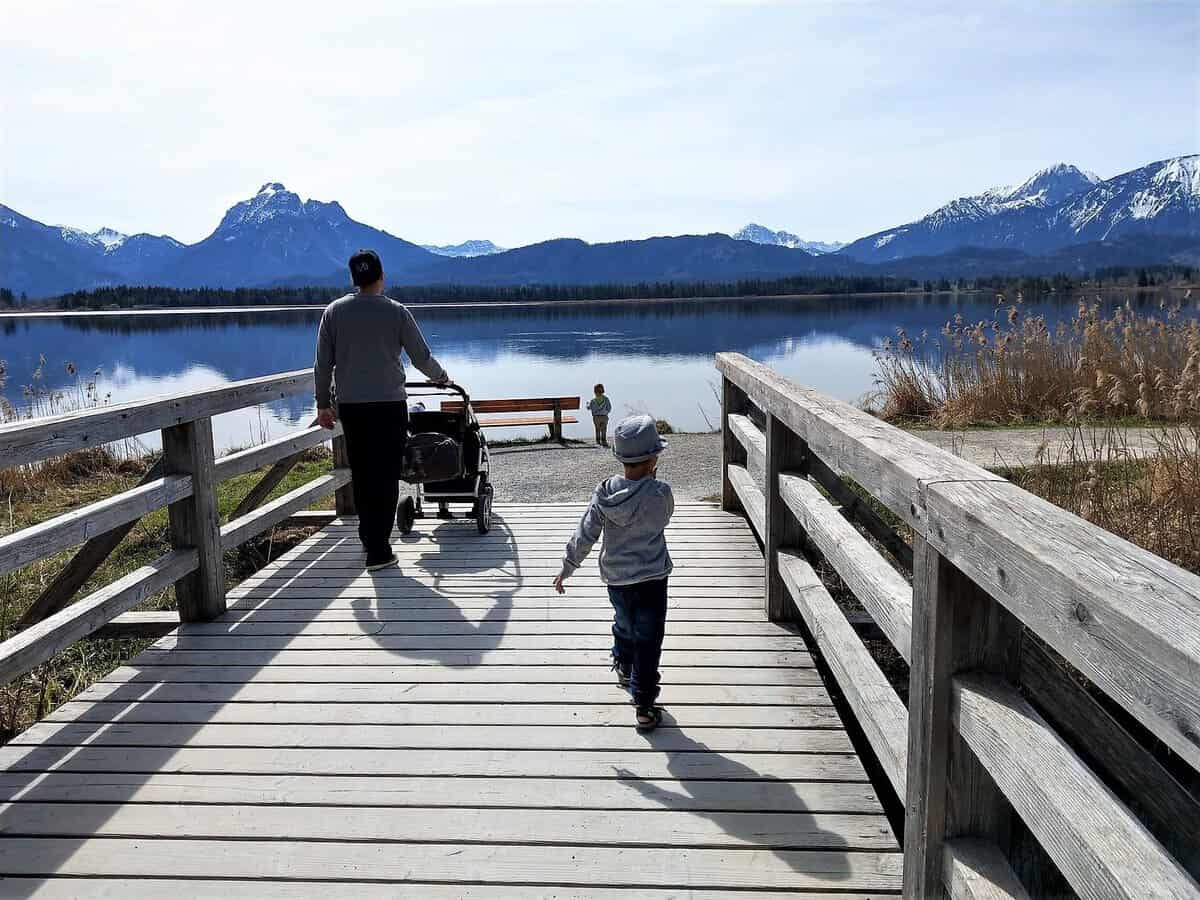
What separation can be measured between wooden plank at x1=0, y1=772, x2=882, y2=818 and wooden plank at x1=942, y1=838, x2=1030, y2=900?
0.84 metres

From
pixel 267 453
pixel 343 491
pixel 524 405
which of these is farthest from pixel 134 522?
pixel 524 405

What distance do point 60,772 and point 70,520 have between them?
93 cm

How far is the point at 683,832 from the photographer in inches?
103

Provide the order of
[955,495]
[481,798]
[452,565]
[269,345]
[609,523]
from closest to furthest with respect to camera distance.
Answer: [955,495] → [481,798] → [609,523] → [452,565] → [269,345]

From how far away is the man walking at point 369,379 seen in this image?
499cm

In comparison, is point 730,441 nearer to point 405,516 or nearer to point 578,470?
point 405,516

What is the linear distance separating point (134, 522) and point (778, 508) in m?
2.84

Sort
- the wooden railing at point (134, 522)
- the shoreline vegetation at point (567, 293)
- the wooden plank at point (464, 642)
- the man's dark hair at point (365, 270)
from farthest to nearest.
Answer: the shoreline vegetation at point (567, 293), the man's dark hair at point (365, 270), the wooden plank at point (464, 642), the wooden railing at point (134, 522)

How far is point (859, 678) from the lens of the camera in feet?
9.35

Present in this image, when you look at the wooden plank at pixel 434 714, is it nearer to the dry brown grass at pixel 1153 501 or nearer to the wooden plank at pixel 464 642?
the wooden plank at pixel 464 642

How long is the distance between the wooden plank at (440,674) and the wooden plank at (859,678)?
335 millimetres

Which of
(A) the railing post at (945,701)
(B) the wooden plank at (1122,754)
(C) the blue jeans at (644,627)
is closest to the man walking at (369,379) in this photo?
(C) the blue jeans at (644,627)

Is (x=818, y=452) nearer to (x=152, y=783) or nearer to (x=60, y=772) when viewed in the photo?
(x=152, y=783)

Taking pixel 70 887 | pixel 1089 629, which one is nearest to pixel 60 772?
pixel 70 887
